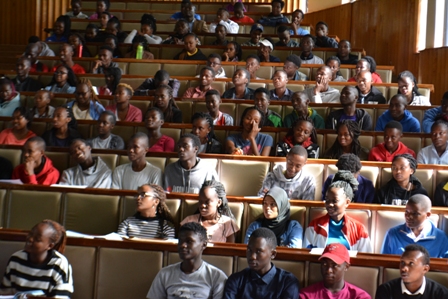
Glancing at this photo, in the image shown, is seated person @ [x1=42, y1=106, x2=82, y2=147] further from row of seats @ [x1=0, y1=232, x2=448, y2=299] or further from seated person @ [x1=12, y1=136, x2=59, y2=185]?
row of seats @ [x1=0, y1=232, x2=448, y2=299]

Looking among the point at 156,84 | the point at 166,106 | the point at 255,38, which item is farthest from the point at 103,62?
the point at 255,38

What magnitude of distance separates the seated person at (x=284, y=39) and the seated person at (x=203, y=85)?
1.48 meters

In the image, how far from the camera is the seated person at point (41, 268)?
262 cm

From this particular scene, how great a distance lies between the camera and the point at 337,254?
2.46 m

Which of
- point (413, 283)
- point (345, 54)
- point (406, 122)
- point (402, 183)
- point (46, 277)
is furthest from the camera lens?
point (345, 54)

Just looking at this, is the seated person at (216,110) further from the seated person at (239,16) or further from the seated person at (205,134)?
the seated person at (239,16)

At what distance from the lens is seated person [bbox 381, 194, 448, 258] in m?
2.92

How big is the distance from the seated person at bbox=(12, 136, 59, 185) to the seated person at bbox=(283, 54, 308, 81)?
2.29 metres

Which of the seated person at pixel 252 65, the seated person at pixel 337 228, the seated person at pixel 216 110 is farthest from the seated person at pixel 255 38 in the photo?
the seated person at pixel 337 228

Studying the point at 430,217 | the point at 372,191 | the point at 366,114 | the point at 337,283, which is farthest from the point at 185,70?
the point at 337,283

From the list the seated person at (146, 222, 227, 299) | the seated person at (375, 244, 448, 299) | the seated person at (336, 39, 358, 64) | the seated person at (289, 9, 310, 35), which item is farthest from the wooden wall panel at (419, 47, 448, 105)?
the seated person at (146, 222, 227, 299)

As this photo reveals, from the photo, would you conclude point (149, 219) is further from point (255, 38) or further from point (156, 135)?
point (255, 38)

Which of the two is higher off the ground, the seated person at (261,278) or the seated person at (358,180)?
the seated person at (358,180)

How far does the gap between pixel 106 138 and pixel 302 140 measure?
116 cm
